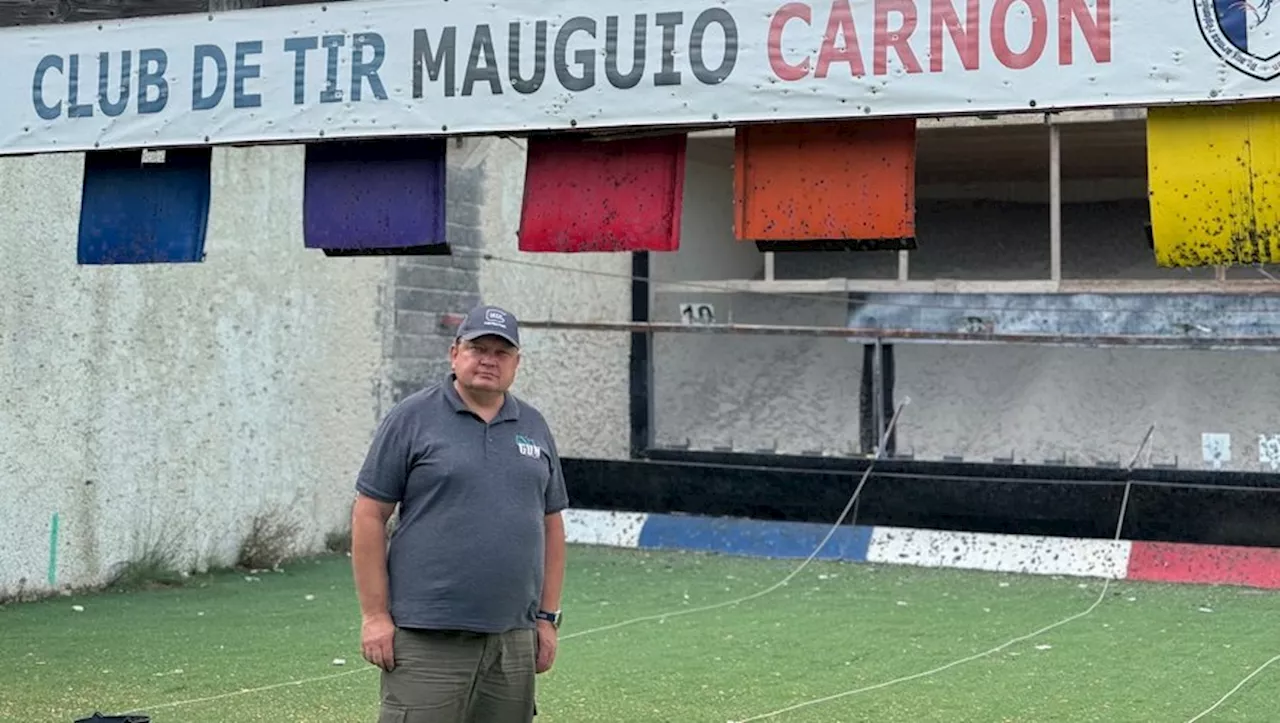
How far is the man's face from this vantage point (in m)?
4.90

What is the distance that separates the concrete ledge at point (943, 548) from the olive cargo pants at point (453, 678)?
960 cm

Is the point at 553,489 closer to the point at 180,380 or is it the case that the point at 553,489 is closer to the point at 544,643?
the point at 544,643

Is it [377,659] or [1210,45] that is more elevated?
[1210,45]

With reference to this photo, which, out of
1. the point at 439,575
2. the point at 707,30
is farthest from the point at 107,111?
the point at 439,575

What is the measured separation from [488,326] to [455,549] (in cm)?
67

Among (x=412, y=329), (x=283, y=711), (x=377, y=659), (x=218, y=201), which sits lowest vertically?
(x=283, y=711)

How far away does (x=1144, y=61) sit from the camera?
540cm

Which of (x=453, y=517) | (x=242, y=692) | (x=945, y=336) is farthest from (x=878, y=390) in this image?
(x=453, y=517)

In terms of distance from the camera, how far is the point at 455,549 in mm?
4789

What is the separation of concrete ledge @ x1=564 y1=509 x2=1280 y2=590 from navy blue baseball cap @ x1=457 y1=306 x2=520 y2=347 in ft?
31.7

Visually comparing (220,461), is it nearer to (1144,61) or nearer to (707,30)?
(707,30)

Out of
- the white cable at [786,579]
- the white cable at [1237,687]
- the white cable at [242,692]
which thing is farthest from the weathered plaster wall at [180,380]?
the white cable at [1237,687]

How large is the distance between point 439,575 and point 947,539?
10.6 metres

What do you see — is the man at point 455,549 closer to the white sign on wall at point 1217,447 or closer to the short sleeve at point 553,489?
the short sleeve at point 553,489
